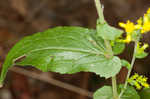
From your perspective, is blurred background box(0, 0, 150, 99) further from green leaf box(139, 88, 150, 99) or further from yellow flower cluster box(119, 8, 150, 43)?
yellow flower cluster box(119, 8, 150, 43)

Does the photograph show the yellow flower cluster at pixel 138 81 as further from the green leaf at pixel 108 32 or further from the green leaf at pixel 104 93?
the green leaf at pixel 108 32

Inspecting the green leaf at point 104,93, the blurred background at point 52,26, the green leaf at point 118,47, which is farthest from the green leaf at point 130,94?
the blurred background at point 52,26

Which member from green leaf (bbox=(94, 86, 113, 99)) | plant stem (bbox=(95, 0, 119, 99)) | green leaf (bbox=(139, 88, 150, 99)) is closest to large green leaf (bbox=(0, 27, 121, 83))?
plant stem (bbox=(95, 0, 119, 99))

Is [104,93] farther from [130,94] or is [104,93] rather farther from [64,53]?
[64,53]

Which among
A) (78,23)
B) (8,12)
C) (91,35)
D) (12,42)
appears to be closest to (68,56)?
(91,35)

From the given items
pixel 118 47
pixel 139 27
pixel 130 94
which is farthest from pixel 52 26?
pixel 139 27

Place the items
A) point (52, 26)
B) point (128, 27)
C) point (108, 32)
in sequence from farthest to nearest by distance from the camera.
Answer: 1. point (52, 26)
2. point (128, 27)
3. point (108, 32)
